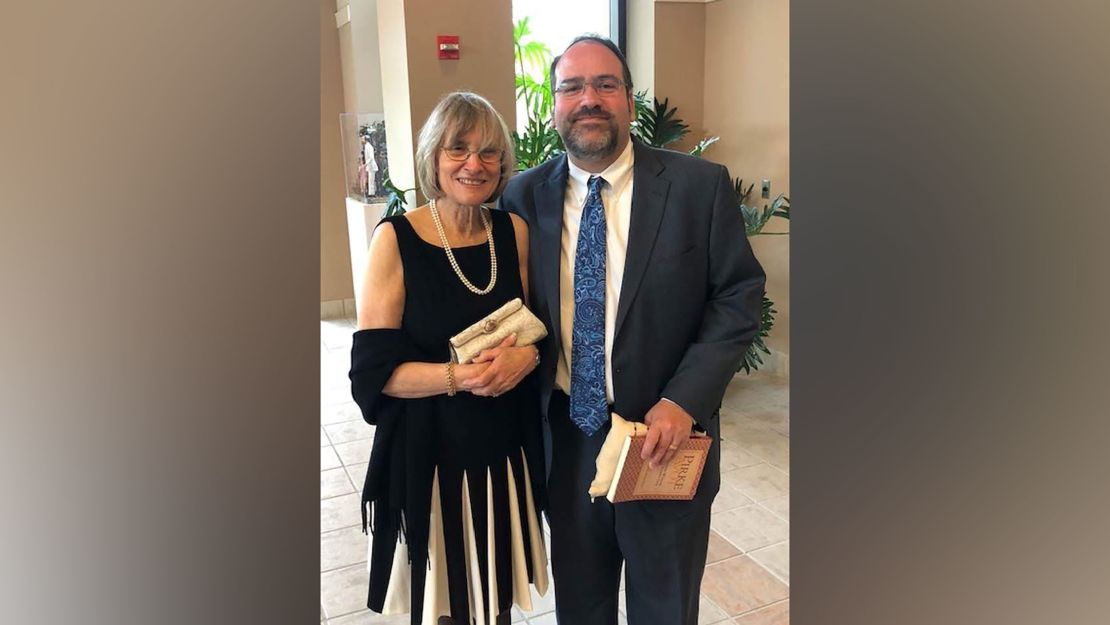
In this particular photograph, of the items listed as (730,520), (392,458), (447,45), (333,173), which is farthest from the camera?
(333,173)

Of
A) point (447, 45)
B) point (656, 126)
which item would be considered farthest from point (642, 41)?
point (447, 45)

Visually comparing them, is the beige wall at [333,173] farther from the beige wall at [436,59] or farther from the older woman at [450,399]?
the older woman at [450,399]

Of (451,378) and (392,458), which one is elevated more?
(451,378)

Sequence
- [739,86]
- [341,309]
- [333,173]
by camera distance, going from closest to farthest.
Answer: [739,86]
[333,173]
[341,309]

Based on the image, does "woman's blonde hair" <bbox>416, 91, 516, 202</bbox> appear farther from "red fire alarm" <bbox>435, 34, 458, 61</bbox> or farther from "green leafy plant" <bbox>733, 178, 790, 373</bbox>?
"green leafy plant" <bbox>733, 178, 790, 373</bbox>

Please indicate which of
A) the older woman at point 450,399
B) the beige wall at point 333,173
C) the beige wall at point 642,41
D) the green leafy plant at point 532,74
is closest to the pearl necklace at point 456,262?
the older woman at point 450,399

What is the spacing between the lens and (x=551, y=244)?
141 cm

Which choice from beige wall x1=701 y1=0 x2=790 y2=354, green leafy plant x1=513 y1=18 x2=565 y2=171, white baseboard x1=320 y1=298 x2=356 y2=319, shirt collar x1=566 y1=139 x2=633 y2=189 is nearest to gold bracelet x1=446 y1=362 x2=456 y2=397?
shirt collar x1=566 y1=139 x2=633 y2=189

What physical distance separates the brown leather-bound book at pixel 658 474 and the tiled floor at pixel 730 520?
0.61 feet

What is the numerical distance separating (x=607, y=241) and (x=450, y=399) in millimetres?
412

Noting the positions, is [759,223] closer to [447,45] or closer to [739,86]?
[739,86]
